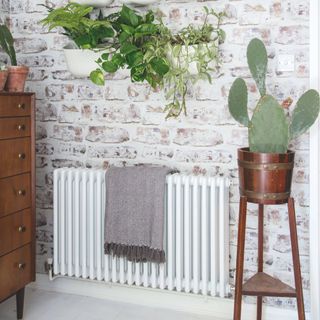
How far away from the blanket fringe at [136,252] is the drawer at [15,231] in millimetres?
452

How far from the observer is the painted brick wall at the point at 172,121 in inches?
96.4

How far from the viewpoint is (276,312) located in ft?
8.38

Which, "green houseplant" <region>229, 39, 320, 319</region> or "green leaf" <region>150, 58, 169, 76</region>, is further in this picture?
"green leaf" <region>150, 58, 169, 76</region>

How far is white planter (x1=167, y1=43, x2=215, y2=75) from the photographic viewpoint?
2.40m

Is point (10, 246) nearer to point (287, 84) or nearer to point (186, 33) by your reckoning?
point (186, 33)

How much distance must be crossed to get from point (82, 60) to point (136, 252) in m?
1.13

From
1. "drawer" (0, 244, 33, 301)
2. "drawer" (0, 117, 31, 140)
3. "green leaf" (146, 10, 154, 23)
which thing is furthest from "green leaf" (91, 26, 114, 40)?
"drawer" (0, 244, 33, 301)

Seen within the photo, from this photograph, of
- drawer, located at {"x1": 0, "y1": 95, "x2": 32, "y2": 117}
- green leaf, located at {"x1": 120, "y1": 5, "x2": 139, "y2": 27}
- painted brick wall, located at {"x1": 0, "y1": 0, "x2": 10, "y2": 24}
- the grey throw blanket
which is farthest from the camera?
painted brick wall, located at {"x1": 0, "y1": 0, "x2": 10, "y2": 24}

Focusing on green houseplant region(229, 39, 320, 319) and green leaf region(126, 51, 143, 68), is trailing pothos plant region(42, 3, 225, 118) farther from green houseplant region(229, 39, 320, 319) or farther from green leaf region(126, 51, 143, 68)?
green houseplant region(229, 39, 320, 319)

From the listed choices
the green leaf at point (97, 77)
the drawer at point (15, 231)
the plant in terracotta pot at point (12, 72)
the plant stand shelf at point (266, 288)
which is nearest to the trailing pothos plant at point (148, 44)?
the green leaf at point (97, 77)

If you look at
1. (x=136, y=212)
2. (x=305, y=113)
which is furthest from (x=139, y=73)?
(x=305, y=113)

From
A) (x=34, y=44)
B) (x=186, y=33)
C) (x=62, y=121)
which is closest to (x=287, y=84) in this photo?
(x=186, y=33)

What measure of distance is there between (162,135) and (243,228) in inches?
33.0

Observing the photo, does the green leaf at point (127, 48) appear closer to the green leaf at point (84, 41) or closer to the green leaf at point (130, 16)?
the green leaf at point (130, 16)
